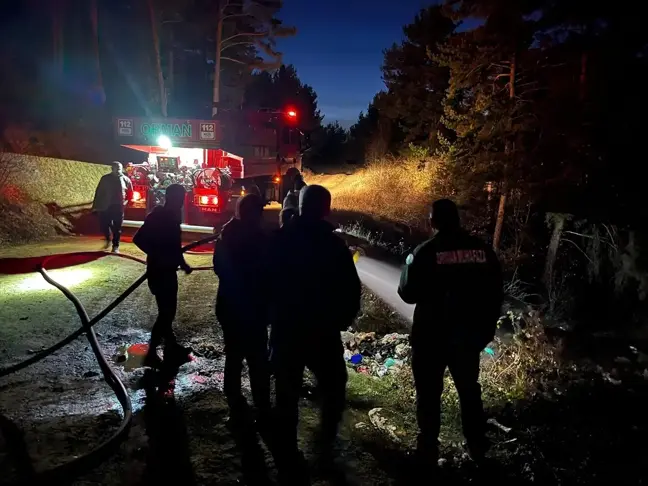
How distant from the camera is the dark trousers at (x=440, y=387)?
329 centimetres

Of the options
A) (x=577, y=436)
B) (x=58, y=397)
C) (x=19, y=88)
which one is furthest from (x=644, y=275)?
(x=19, y=88)

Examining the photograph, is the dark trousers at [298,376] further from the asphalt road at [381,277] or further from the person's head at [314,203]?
the asphalt road at [381,277]

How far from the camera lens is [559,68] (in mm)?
12945

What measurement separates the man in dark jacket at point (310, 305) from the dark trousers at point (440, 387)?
56cm

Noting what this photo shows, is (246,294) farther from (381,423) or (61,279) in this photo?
(61,279)

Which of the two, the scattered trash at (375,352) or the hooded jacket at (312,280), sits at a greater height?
the hooded jacket at (312,280)

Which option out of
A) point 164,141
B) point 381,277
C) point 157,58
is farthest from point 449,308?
point 157,58

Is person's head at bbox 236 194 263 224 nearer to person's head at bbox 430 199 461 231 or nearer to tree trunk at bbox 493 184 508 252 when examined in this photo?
person's head at bbox 430 199 461 231

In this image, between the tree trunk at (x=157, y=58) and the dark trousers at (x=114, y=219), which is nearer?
the dark trousers at (x=114, y=219)

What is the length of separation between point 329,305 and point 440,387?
3.32 feet

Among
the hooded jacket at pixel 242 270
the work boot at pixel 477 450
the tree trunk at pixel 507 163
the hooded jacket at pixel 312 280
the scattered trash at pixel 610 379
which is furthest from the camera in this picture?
the tree trunk at pixel 507 163

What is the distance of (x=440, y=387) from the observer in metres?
3.34

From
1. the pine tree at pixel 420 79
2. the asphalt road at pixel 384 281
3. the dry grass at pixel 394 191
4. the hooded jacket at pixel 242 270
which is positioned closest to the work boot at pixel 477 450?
the hooded jacket at pixel 242 270

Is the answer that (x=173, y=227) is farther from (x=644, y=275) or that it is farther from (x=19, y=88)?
(x=19, y=88)
